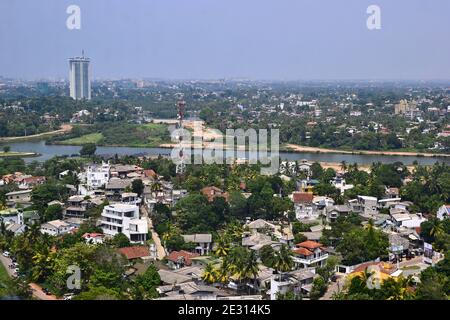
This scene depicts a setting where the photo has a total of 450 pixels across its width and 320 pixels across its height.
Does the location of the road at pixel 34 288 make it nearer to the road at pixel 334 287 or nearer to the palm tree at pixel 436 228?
the road at pixel 334 287

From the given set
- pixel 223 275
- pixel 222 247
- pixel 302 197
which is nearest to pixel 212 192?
pixel 302 197

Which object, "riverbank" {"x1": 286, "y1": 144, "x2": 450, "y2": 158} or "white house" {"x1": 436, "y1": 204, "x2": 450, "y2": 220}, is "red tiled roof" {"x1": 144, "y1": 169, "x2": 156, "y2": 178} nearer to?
"white house" {"x1": 436, "y1": 204, "x2": 450, "y2": 220}

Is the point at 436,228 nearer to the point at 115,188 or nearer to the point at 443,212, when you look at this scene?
the point at 443,212

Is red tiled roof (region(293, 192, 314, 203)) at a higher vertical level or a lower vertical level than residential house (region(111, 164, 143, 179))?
lower

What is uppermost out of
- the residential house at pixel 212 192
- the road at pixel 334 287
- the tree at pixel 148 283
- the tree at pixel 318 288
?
the residential house at pixel 212 192

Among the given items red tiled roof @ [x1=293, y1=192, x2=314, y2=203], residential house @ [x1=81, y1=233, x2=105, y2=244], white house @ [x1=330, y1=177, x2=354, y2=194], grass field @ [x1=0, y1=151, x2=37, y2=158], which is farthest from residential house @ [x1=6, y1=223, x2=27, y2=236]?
grass field @ [x1=0, y1=151, x2=37, y2=158]

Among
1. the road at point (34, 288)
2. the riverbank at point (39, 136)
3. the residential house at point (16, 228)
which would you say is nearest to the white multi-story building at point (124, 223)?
the residential house at point (16, 228)

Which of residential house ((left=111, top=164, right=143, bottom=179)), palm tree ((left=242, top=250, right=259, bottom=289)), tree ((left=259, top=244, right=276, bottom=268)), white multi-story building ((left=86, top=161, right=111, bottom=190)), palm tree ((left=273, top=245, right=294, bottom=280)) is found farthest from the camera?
residential house ((left=111, top=164, right=143, bottom=179))
